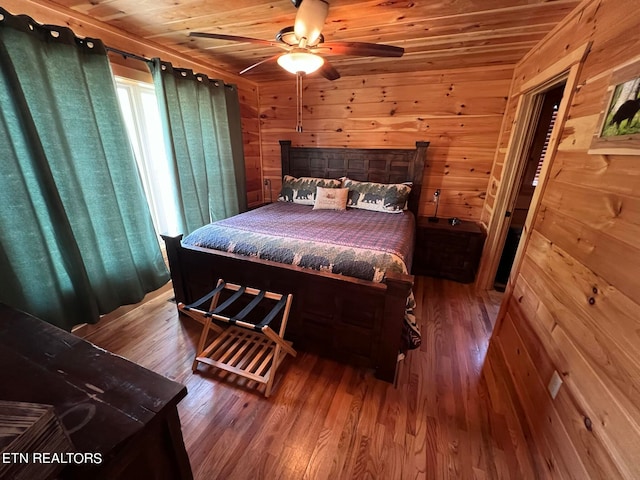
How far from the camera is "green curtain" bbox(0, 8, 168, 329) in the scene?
144 centimetres

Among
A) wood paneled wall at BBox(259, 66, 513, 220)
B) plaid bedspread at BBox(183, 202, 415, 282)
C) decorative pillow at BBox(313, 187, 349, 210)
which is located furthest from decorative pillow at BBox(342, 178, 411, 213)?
wood paneled wall at BBox(259, 66, 513, 220)

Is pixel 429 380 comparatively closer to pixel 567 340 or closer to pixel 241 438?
pixel 567 340

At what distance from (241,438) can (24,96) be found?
2.19 meters

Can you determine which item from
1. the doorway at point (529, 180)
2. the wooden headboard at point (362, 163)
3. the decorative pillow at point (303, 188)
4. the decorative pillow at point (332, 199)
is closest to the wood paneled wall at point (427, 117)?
the wooden headboard at point (362, 163)

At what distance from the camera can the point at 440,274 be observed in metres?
2.90

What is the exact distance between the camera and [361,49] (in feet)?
4.84

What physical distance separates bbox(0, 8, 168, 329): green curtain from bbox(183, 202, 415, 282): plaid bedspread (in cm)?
60

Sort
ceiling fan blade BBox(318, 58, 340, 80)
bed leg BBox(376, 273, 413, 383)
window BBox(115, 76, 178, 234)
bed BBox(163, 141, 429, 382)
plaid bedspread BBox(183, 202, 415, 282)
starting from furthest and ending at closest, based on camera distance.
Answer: window BBox(115, 76, 178, 234) < ceiling fan blade BBox(318, 58, 340, 80) < plaid bedspread BBox(183, 202, 415, 282) < bed BBox(163, 141, 429, 382) < bed leg BBox(376, 273, 413, 383)

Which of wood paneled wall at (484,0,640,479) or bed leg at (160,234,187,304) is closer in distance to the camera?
wood paneled wall at (484,0,640,479)

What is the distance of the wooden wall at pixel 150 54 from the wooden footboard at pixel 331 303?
4.85 feet

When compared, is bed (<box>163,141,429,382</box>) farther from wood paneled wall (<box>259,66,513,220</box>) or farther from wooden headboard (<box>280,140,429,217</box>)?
wood paneled wall (<box>259,66,513,220</box>)

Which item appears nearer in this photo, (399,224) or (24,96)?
(24,96)

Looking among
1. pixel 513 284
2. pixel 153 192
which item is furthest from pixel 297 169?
pixel 513 284

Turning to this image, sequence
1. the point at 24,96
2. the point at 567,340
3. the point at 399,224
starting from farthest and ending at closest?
1. the point at 399,224
2. the point at 24,96
3. the point at 567,340
